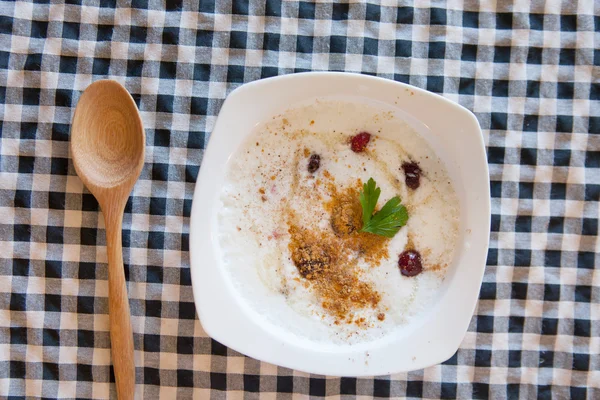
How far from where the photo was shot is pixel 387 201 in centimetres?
136

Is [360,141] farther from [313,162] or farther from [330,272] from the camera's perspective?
[330,272]

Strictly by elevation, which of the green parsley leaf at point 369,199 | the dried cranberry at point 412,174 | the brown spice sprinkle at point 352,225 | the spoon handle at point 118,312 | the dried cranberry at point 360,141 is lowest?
the spoon handle at point 118,312

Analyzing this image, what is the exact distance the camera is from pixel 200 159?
1409 mm

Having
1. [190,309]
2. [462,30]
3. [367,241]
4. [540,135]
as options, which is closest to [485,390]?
[367,241]

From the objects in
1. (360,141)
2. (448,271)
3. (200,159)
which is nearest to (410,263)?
(448,271)

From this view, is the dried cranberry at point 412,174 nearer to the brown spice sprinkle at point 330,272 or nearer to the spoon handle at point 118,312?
the brown spice sprinkle at point 330,272

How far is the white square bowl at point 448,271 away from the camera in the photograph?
1.24 metres

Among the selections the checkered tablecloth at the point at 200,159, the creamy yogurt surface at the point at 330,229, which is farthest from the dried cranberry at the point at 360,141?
the checkered tablecloth at the point at 200,159

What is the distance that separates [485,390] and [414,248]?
1.33 feet

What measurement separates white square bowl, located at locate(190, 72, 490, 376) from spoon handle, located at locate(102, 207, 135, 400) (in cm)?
23

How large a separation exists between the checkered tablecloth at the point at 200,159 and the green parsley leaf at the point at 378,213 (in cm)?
27

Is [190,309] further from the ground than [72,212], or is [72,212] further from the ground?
[72,212]

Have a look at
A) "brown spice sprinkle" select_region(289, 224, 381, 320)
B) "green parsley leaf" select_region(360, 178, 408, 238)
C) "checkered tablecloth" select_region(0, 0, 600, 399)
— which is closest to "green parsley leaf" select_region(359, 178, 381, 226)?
"green parsley leaf" select_region(360, 178, 408, 238)

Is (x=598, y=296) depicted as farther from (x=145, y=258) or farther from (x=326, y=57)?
(x=145, y=258)
